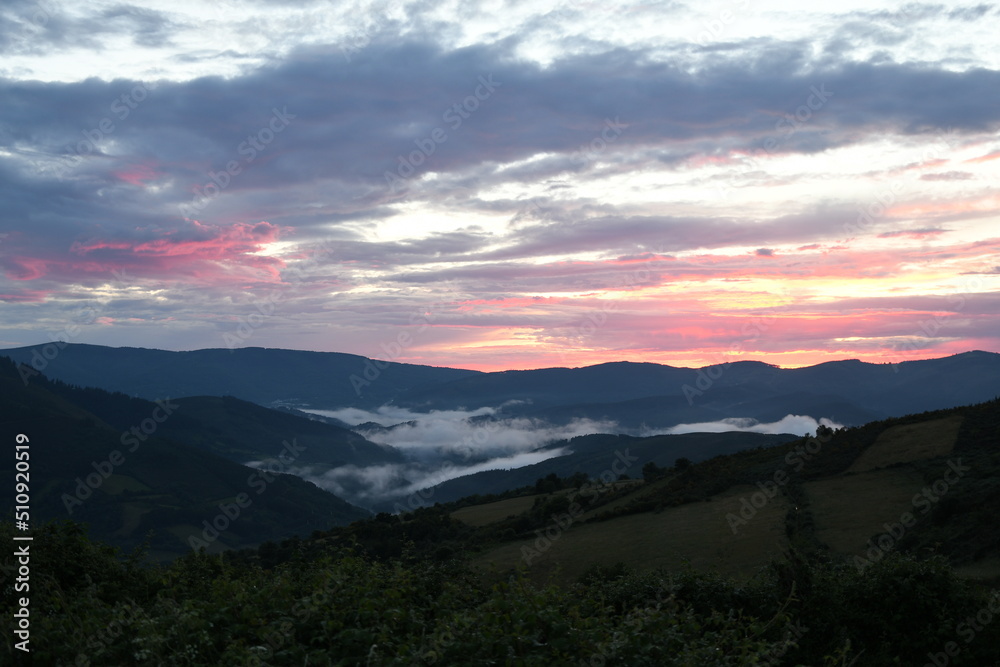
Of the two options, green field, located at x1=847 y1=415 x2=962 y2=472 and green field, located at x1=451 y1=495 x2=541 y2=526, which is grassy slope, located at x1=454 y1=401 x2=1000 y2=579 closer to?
green field, located at x1=847 y1=415 x2=962 y2=472

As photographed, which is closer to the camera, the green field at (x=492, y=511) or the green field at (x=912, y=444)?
the green field at (x=912, y=444)

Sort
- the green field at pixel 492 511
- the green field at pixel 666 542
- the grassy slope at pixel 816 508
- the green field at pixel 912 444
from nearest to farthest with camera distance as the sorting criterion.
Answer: the grassy slope at pixel 816 508 → the green field at pixel 666 542 → the green field at pixel 912 444 → the green field at pixel 492 511

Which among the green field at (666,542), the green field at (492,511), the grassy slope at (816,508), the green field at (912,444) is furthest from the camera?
the green field at (492,511)

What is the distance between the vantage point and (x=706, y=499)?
4631cm

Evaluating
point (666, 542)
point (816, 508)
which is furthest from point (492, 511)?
point (816, 508)

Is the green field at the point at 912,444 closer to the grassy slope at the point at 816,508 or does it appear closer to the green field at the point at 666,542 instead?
the grassy slope at the point at 816,508

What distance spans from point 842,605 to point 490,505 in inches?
2400

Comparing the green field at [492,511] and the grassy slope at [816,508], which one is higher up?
the grassy slope at [816,508]

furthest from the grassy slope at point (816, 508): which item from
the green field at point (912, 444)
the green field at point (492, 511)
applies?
the green field at point (492, 511)

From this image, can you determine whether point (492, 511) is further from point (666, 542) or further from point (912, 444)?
point (912, 444)

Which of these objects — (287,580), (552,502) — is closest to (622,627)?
(287,580)

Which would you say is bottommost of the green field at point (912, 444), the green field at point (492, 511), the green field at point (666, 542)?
the green field at point (492, 511)

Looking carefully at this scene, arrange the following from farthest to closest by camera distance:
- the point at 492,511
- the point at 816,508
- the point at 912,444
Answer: the point at 492,511 < the point at 912,444 < the point at 816,508

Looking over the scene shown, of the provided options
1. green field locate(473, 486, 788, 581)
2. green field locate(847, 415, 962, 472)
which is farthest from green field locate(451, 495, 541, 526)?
green field locate(847, 415, 962, 472)
